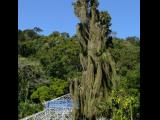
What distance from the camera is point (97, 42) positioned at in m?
6.90

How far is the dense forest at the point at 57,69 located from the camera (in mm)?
6121

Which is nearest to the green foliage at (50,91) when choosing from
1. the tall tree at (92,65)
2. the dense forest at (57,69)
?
the dense forest at (57,69)

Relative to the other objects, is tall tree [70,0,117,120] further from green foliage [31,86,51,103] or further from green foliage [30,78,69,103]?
green foliage [31,86,51,103]

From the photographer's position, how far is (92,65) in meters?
6.73

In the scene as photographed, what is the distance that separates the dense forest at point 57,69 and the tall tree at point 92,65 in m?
0.21

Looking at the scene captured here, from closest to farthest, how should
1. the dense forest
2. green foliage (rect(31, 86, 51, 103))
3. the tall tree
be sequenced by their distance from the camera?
the dense forest < the tall tree < green foliage (rect(31, 86, 51, 103))

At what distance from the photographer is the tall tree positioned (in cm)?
656

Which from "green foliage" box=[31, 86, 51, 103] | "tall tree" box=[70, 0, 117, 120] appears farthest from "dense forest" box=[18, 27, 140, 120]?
"tall tree" box=[70, 0, 117, 120]

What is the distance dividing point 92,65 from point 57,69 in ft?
8.97

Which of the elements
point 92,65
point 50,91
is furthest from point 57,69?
point 92,65

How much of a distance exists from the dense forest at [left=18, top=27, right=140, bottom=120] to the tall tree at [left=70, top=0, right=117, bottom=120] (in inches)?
8.4

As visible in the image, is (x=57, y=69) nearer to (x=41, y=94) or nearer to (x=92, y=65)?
(x=41, y=94)
